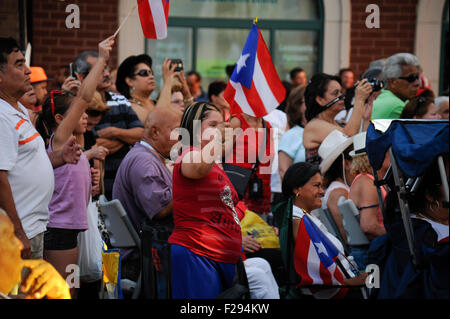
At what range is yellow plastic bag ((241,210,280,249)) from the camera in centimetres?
521

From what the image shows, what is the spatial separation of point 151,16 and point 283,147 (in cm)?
200

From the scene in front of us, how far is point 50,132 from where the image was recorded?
16.6 feet

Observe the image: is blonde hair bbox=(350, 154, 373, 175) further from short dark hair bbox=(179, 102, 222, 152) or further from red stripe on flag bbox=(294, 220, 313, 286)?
short dark hair bbox=(179, 102, 222, 152)

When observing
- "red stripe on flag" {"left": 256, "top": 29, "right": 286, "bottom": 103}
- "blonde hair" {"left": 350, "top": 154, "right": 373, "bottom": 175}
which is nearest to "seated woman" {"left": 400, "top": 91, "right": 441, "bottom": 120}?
"blonde hair" {"left": 350, "top": 154, "right": 373, "bottom": 175}

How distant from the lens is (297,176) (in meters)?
5.12

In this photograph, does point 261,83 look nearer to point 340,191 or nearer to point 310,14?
point 340,191

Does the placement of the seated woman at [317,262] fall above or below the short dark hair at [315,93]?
below

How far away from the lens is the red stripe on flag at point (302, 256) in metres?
4.61

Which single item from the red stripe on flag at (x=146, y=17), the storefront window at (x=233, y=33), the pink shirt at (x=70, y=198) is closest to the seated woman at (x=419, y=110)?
the red stripe on flag at (x=146, y=17)

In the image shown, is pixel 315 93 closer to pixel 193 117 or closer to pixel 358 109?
pixel 358 109

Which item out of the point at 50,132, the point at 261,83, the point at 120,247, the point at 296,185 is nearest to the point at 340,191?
the point at 296,185

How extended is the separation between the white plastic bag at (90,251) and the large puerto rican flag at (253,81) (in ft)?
4.84

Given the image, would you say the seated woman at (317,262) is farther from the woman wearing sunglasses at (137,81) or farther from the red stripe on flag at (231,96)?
the woman wearing sunglasses at (137,81)

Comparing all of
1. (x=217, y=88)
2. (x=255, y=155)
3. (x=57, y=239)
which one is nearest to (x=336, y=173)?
(x=255, y=155)
